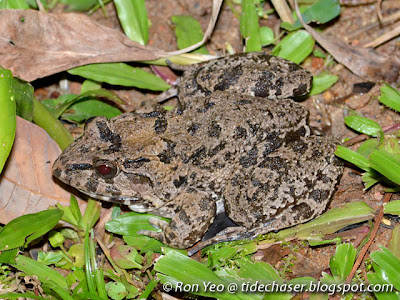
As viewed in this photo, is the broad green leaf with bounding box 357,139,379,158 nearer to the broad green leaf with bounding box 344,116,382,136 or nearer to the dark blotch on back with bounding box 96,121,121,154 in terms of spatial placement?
the broad green leaf with bounding box 344,116,382,136

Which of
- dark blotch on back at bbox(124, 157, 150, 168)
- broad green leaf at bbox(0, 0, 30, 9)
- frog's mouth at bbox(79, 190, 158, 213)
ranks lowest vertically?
frog's mouth at bbox(79, 190, 158, 213)

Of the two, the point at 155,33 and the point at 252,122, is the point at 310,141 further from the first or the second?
the point at 155,33

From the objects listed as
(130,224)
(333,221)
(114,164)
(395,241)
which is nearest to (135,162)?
(114,164)

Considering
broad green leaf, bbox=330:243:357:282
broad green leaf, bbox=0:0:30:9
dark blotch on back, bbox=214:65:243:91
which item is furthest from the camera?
broad green leaf, bbox=0:0:30:9

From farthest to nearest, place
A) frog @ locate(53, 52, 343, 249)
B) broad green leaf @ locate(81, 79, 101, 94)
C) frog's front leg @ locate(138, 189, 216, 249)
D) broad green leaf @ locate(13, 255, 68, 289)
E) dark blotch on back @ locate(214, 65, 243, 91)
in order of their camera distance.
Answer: broad green leaf @ locate(81, 79, 101, 94), dark blotch on back @ locate(214, 65, 243, 91), frog's front leg @ locate(138, 189, 216, 249), frog @ locate(53, 52, 343, 249), broad green leaf @ locate(13, 255, 68, 289)

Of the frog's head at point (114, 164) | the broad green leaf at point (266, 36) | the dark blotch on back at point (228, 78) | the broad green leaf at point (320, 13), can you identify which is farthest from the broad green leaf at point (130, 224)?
the broad green leaf at point (320, 13)

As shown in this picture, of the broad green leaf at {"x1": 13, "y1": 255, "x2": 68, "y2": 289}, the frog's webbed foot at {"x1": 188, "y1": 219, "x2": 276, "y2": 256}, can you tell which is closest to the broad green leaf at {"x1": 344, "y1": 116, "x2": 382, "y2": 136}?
the frog's webbed foot at {"x1": 188, "y1": 219, "x2": 276, "y2": 256}

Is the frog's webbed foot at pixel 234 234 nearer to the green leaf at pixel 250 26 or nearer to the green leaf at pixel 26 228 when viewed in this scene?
the green leaf at pixel 26 228
